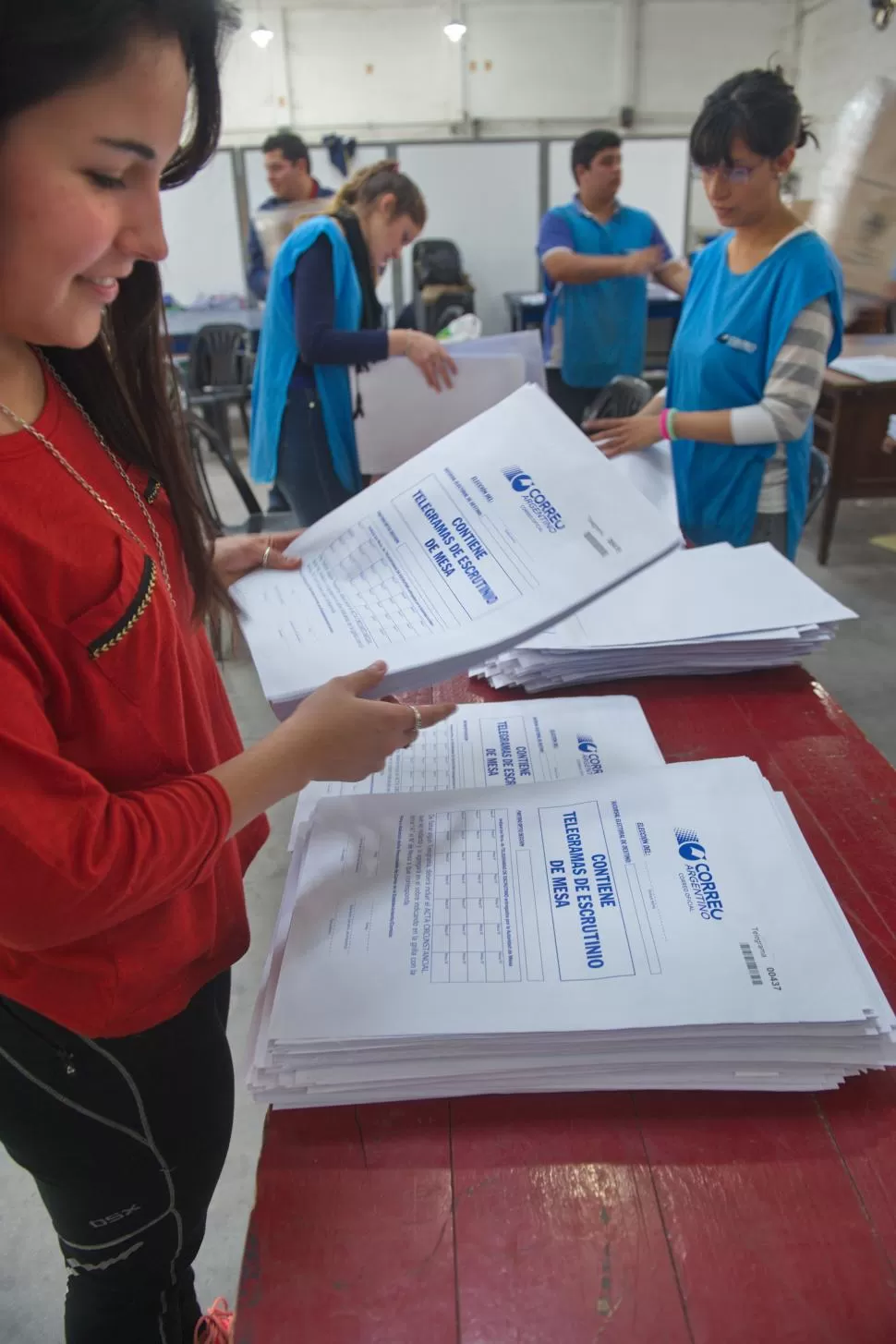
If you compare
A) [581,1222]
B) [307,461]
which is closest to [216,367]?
[307,461]

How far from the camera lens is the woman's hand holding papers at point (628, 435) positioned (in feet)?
4.73

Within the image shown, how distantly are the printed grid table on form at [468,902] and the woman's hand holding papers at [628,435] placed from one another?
916mm

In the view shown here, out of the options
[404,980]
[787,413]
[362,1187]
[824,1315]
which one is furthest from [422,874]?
[787,413]

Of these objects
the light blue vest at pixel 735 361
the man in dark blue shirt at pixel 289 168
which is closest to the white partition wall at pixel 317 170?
the man in dark blue shirt at pixel 289 168

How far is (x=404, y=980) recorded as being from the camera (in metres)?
0.56

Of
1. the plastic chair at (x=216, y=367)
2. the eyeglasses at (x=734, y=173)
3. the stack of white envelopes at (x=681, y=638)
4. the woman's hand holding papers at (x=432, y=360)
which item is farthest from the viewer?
the plastic chair at (x=216, y=367)

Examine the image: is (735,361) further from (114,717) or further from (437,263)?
(437,263)

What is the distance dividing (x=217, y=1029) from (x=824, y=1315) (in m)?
0.49

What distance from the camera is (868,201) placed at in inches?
99.5

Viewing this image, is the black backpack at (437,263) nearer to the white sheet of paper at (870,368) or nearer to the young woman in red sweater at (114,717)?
the white sheet of paper at (870,368)

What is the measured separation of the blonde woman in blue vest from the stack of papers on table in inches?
47.3

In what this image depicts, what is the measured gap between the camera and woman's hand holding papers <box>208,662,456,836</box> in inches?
22.4

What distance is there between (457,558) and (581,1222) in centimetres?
55

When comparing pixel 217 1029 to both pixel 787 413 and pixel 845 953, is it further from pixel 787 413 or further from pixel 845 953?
pixel 787 413
